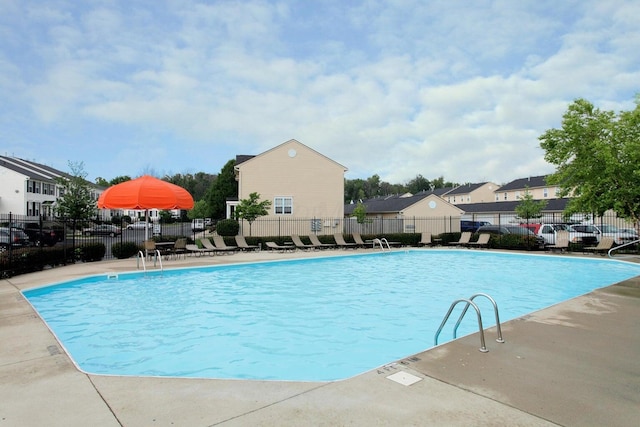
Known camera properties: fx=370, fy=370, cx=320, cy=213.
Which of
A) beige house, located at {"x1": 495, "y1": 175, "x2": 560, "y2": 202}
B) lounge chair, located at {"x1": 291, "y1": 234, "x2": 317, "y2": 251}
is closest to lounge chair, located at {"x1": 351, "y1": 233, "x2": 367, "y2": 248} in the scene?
lounge chair, located at {"x1": 291, "y1": 234, "x2": 317, "y2": 251}

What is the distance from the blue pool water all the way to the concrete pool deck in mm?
864

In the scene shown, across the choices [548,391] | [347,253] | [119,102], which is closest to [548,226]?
[347,253]

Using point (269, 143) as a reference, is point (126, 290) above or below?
below

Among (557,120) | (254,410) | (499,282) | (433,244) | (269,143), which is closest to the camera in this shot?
(254,410)

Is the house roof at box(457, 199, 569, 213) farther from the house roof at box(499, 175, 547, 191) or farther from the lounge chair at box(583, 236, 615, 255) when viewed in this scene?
the lounge chair at box(583, 236, 615, 255)

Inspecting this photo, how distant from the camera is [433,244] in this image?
981 inches

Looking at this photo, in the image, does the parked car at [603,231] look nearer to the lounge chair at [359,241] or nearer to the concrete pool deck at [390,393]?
the lounge chair at [359,241]

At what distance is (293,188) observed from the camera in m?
27.1

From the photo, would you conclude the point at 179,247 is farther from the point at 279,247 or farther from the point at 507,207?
the point at 507,207

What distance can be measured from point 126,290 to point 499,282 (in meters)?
11.7

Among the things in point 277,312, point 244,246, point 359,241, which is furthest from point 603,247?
point 244,246

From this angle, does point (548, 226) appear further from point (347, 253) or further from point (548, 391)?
point (548, 391)

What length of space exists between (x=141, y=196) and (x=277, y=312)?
289 inches

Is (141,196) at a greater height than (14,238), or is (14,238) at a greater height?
(141,196)
